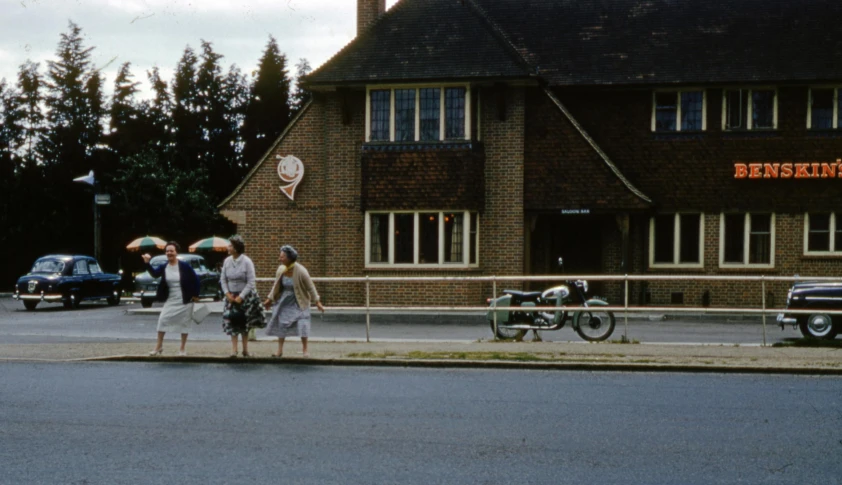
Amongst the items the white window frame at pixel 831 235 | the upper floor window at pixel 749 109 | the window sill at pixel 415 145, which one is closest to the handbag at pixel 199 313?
the window sill at pixel 415 145

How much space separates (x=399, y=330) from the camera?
21.4 m

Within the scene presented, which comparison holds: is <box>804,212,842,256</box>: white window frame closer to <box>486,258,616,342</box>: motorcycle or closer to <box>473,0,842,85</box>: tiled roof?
<box>473,0,842,85</box>: tiled roof

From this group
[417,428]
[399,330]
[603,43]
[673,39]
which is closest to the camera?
[417,428]

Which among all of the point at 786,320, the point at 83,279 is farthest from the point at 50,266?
the point at 786,320

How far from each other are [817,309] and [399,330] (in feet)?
25.8

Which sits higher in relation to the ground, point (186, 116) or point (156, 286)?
point (186, 116)

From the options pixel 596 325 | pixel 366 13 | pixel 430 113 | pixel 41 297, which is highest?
pixel 366 13

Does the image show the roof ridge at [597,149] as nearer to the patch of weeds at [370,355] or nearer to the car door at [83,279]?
the patch of weeds at [370,355]

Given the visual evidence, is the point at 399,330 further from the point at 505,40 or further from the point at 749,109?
the point at 749,109

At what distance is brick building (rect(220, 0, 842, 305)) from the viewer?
28484mm

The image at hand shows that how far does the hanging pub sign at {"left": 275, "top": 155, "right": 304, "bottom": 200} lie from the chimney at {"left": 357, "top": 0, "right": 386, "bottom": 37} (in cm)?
419

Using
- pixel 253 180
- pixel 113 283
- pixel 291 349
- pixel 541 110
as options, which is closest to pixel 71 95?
pixel 113 283

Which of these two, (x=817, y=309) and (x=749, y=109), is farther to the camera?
(x=749, y=109)

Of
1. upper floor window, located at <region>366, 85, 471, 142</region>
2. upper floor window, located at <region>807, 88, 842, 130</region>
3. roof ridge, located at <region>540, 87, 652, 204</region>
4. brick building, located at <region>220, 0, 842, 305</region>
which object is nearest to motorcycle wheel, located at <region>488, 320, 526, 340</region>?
brick building, located at <region>220, 0, 842, 305</region>
